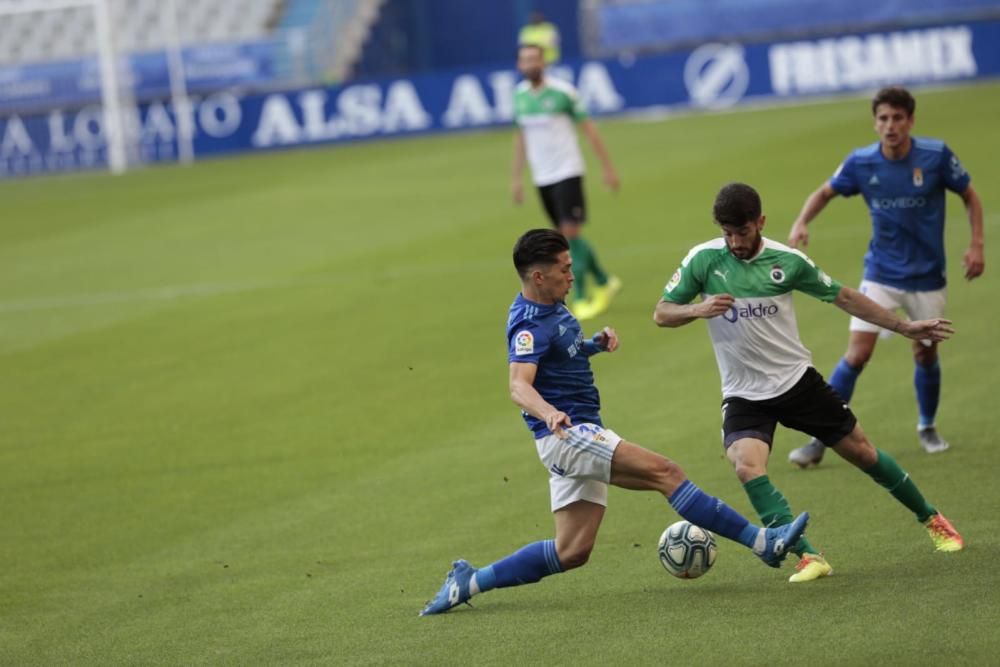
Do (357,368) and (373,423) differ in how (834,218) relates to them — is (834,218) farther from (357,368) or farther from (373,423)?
(373,423)

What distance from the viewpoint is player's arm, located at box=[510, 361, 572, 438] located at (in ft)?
21.8

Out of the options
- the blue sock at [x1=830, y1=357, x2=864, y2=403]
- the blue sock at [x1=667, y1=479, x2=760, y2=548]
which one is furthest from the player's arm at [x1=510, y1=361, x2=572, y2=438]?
the blue sock at [x1=830, y1=357, x2=864, y2=403]

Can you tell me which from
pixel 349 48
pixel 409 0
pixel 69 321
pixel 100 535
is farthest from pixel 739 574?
pixel 409 0

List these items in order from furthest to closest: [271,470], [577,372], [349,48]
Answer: [349,48]
[271,470]
[577,372]

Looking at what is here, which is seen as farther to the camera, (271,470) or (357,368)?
(357,368)

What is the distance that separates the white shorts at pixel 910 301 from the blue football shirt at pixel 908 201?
0.04 meters

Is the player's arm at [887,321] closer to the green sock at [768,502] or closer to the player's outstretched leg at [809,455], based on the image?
the green sock at [768,502]

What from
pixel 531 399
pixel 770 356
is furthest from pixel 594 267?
pixel 531 399

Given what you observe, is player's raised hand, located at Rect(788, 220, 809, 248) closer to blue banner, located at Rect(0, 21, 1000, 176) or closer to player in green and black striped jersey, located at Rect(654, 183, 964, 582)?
player in green and black striped jersey, located at Rect(654, 183, 964, 582)

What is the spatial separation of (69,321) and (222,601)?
34.4ft

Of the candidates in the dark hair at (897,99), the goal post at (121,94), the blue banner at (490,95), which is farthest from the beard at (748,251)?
the goal post at (121,94)

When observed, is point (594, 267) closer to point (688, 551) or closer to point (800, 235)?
point (800, 235)

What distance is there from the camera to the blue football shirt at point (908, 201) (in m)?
9.38

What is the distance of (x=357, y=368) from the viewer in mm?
14094
